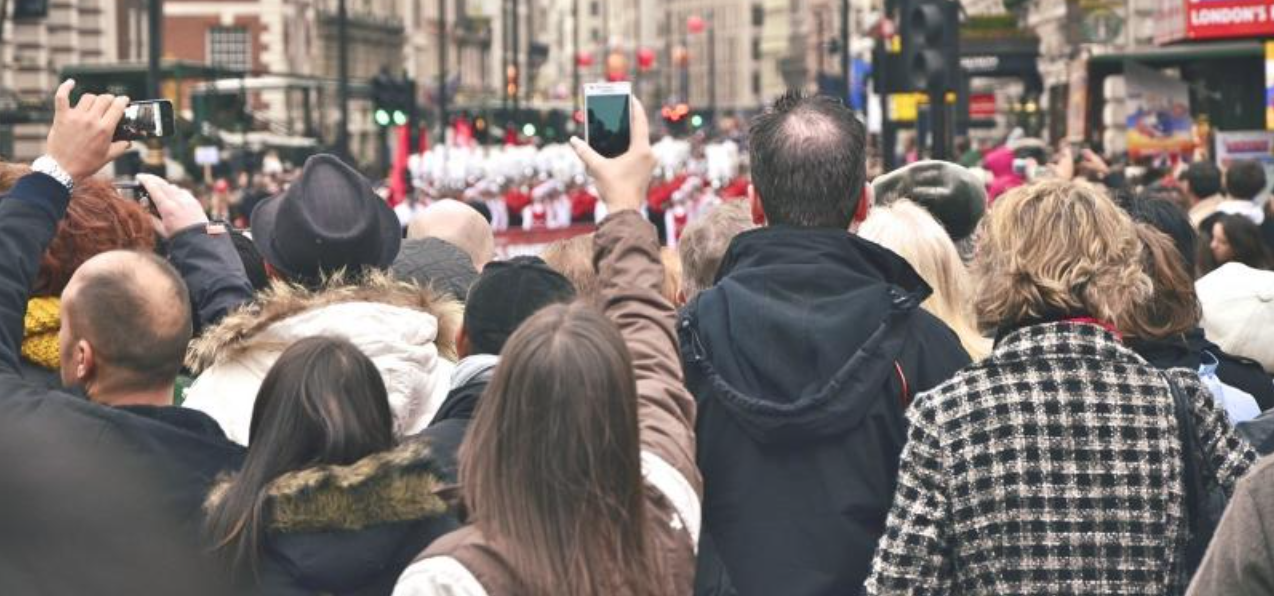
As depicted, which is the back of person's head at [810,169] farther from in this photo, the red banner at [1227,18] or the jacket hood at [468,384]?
the red banner at [1227,18]

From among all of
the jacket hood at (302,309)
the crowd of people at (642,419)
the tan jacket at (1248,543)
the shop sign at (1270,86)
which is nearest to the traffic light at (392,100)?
the shop sign at (1270,86)

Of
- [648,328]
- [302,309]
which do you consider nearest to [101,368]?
[302,309]

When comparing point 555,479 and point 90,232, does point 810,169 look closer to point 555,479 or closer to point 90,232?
point 555,479

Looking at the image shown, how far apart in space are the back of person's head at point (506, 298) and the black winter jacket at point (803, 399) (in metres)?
0.38

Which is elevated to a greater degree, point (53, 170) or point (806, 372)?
point (53, 170)

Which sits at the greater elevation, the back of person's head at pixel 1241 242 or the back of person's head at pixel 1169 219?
the back of person's head at pixel 1169 219

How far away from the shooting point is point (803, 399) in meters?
5.58

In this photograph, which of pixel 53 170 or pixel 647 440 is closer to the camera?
pixel 647 440

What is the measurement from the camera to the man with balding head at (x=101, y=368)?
16.8 feet

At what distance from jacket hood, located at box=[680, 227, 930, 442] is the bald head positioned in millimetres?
3745

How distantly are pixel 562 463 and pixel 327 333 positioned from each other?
1.86m

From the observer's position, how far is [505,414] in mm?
4344

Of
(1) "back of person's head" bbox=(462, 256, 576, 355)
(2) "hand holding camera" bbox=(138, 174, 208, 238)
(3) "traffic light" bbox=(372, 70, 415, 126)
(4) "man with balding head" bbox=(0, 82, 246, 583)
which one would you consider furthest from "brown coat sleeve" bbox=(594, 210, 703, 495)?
(3) "traffic light" bbox=(372, 70, 415, 126)

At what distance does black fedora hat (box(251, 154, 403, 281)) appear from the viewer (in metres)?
6.95
